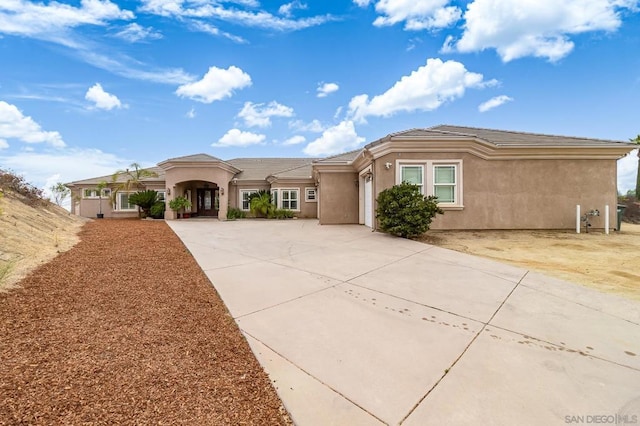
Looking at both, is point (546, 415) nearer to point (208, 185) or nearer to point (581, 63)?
point (581, 63)

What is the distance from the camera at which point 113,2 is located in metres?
9.54

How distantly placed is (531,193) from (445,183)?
373cm

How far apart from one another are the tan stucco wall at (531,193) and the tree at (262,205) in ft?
34.2

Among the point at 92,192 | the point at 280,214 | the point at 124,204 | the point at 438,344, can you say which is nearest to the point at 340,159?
the point at 280,214

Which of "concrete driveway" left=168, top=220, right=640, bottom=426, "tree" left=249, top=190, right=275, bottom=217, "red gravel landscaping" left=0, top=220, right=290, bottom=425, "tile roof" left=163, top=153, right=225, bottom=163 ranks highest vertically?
"tile roof" left=163, top=153, right=225, bottom=163

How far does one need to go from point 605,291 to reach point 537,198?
8.48m

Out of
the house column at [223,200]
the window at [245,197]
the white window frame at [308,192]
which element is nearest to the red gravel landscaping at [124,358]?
the house column at [223,200]

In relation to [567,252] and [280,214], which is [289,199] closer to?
[280,214]

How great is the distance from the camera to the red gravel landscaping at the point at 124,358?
1.94 metres

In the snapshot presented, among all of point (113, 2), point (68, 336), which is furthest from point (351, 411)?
point (113, 2)

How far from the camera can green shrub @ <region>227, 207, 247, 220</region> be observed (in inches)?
784

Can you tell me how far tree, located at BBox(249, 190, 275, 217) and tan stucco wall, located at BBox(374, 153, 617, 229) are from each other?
10437 millimetres

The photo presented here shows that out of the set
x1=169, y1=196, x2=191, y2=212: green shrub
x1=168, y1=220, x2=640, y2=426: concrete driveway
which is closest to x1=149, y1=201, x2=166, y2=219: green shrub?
x1=169, y1=196, x2=191, y2=212: green shrub

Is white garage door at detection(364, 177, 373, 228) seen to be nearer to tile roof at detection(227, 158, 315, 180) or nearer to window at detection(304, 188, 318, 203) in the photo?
window at detection(304, 188, 318, 203)
